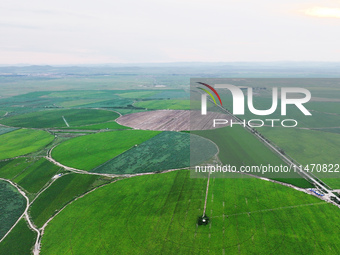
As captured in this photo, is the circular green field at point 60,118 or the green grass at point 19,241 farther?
the circular green field at point 60,118

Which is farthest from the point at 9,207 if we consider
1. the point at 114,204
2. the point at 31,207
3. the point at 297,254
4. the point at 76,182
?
the point at 297,254

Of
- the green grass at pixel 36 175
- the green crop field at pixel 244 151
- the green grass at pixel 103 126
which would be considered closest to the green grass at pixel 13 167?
the green grass at pixel 36 175

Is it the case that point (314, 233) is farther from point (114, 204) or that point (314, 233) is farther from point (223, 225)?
point (114, 204)

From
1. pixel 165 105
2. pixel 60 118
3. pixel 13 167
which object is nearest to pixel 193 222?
pixel 13 167

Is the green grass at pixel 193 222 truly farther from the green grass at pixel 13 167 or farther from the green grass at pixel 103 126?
the green grass at pixel 103 126

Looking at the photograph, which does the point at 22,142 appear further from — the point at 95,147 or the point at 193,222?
the point at 193,222

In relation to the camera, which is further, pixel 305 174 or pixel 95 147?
pixel 95 147

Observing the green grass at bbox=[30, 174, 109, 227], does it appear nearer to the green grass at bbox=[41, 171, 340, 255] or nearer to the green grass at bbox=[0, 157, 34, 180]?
the green grass at bbox=[41, 171, 340, 255]
